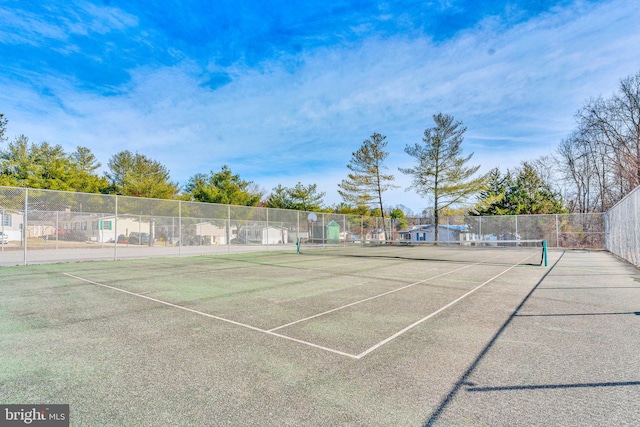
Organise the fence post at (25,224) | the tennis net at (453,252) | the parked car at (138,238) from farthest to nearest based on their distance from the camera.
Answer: the parked car at (138,238) → the tennis net at (453,252) → the fence post at (25,224)

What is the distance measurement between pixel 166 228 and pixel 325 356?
58.1ft

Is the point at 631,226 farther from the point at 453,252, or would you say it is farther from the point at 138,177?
the point at 138,177

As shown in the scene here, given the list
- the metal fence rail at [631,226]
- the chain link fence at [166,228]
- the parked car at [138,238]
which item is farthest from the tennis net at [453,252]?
the parked car at [138,238]

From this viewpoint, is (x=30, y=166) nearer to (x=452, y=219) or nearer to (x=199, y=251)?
(x=199, y=251)

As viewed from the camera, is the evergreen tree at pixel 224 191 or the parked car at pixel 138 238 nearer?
the parked car at pixel 138 238

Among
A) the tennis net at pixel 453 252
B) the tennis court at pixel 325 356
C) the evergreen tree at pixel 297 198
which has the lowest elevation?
the tennis net at pixel 453 252

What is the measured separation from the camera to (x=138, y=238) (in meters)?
18.7

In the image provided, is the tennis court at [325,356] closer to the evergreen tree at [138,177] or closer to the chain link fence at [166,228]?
the chain link fence at [166,228]

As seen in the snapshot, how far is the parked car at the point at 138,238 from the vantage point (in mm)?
18188

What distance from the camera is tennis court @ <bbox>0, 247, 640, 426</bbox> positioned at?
2.53 metres

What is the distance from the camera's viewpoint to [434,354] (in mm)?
3699

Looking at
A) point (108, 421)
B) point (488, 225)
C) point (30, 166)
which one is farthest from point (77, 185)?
point (488, 225)

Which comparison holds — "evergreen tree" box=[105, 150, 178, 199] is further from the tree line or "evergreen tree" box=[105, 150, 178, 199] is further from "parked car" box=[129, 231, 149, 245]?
"parked car" box=[129, 231, 149, 245]

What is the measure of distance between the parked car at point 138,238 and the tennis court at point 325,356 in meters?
11.2
